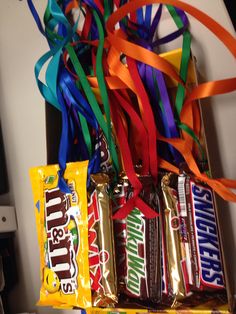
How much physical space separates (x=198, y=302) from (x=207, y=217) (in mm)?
160

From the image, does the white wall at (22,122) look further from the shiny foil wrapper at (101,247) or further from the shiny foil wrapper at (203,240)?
the shiny foil wrapper at (203,240)

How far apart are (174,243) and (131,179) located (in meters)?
0.14

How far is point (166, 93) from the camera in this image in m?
0.75

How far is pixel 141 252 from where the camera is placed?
696 mm

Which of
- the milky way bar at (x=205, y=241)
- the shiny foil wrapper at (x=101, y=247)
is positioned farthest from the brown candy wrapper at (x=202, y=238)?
the shiny foil wrapper at (x=101, y=247)

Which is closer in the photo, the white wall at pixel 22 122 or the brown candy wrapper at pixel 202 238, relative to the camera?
the brown candy wrapper at pixel 202 238

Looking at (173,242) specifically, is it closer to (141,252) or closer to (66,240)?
(141,252)

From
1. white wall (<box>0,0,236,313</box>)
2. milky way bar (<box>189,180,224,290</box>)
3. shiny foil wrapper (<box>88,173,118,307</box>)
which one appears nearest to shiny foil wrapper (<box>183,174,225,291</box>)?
milky way bar (<box>189,180,224,290</box>)

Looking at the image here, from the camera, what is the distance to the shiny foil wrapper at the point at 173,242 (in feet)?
2.22

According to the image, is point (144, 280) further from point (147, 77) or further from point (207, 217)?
point (147, 77)

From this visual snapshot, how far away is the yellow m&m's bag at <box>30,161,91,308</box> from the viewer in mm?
725

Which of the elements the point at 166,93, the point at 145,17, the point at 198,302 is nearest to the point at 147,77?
the point at 166,93

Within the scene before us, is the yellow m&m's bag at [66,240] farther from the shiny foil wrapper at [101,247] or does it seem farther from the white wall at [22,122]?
the white wall at [22,122]

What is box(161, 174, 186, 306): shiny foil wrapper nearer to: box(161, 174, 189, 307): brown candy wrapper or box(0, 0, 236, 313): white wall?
box(161, 174, 189, 307): brown candy wrapper
